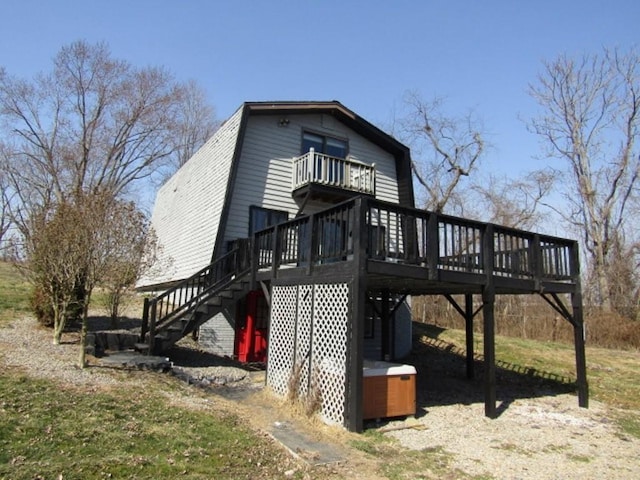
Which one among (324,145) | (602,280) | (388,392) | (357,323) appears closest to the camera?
(357,323)

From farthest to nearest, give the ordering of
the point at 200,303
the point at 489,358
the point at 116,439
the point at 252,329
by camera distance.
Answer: the point at 252,329, the point at 200,303, the point at 489,358, the point at 116,439

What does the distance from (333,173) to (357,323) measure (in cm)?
795

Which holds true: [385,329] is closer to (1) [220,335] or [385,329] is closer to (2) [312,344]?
(2) [312,344]

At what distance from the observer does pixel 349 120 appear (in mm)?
15953

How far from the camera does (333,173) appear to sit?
564 inches

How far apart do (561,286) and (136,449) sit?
29.3 ft

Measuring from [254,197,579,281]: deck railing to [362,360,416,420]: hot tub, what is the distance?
1.82 metres

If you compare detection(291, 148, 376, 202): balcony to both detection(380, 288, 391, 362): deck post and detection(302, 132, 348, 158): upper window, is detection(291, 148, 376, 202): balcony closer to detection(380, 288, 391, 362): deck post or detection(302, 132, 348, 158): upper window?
detection(302, 132, 348, 158): upper window

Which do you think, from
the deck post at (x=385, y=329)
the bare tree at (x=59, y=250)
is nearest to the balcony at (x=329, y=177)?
the deck post at (x=385, y=329)

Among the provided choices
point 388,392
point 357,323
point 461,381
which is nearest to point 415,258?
point 357,323

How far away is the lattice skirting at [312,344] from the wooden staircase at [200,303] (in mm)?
1810

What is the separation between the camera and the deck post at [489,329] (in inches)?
329

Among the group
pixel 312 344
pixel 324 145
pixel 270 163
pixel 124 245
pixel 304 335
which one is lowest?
pixel 312 344

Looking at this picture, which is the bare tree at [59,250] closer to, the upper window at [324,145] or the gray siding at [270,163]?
the gray siding at [270,163]
